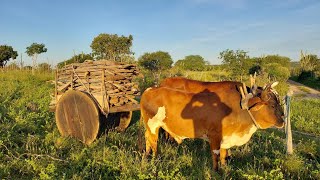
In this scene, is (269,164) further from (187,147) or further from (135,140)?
(135,140)

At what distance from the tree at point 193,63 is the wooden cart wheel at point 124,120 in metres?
25.7

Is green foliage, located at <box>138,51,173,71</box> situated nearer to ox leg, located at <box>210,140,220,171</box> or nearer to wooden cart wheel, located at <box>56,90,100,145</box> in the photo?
wooden cart wheel, located at <box>56,90,100,145</box>

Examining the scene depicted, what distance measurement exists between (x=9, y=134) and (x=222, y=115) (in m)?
4.30

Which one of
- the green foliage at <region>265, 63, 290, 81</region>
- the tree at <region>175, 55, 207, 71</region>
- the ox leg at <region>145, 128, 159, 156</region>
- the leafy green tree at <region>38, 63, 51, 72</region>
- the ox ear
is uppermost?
the tree at <region>175, 55, 207, 71</region>

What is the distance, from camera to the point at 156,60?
1363 inches

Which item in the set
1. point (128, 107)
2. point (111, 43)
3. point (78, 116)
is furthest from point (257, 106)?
point (111, 43)

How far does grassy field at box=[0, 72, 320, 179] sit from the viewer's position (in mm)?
4913

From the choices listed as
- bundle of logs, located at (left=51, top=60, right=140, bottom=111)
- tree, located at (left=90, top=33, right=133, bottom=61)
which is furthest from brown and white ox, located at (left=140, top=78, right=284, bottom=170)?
tree, located at (left=90, top=33, right=133, bottom=61)

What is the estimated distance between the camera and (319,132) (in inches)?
392

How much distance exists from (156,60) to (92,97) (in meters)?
27.9

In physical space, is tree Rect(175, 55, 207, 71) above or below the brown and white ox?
above

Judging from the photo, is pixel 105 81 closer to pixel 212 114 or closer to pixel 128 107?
pixel 128 107

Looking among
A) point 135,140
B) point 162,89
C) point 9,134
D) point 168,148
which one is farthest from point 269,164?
point 9,134

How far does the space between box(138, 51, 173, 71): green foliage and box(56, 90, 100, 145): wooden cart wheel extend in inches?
940
